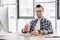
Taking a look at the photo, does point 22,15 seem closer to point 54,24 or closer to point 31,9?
point 31,9

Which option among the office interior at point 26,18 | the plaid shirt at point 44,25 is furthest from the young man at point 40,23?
the office interior at point 26,18

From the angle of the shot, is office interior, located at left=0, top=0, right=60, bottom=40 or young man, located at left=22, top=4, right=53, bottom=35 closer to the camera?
young man, located at left=22, top=4, right=53, bottom=35

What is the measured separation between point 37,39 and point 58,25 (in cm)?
218

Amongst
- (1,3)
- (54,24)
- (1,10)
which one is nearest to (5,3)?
(1,3)

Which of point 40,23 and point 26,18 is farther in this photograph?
point 26,18

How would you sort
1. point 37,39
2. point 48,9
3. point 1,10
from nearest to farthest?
1. point 37,39
2. point 1,10
3. point 48,9

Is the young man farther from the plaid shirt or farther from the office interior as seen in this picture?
the office interior

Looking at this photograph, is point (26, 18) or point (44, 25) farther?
point (26, 18)

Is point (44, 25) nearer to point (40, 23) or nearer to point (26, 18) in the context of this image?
point (40, 23)

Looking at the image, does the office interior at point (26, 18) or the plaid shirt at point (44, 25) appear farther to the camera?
the office interior at point (26, 18)

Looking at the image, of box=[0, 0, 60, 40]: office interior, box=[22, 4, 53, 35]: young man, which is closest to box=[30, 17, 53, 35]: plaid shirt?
box=[22, 4, 53, 35]: young man

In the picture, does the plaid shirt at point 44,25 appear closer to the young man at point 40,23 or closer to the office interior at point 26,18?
the young man at point 40,23

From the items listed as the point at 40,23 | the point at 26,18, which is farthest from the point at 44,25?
the point at 26,18

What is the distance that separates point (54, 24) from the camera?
12.7 feet
